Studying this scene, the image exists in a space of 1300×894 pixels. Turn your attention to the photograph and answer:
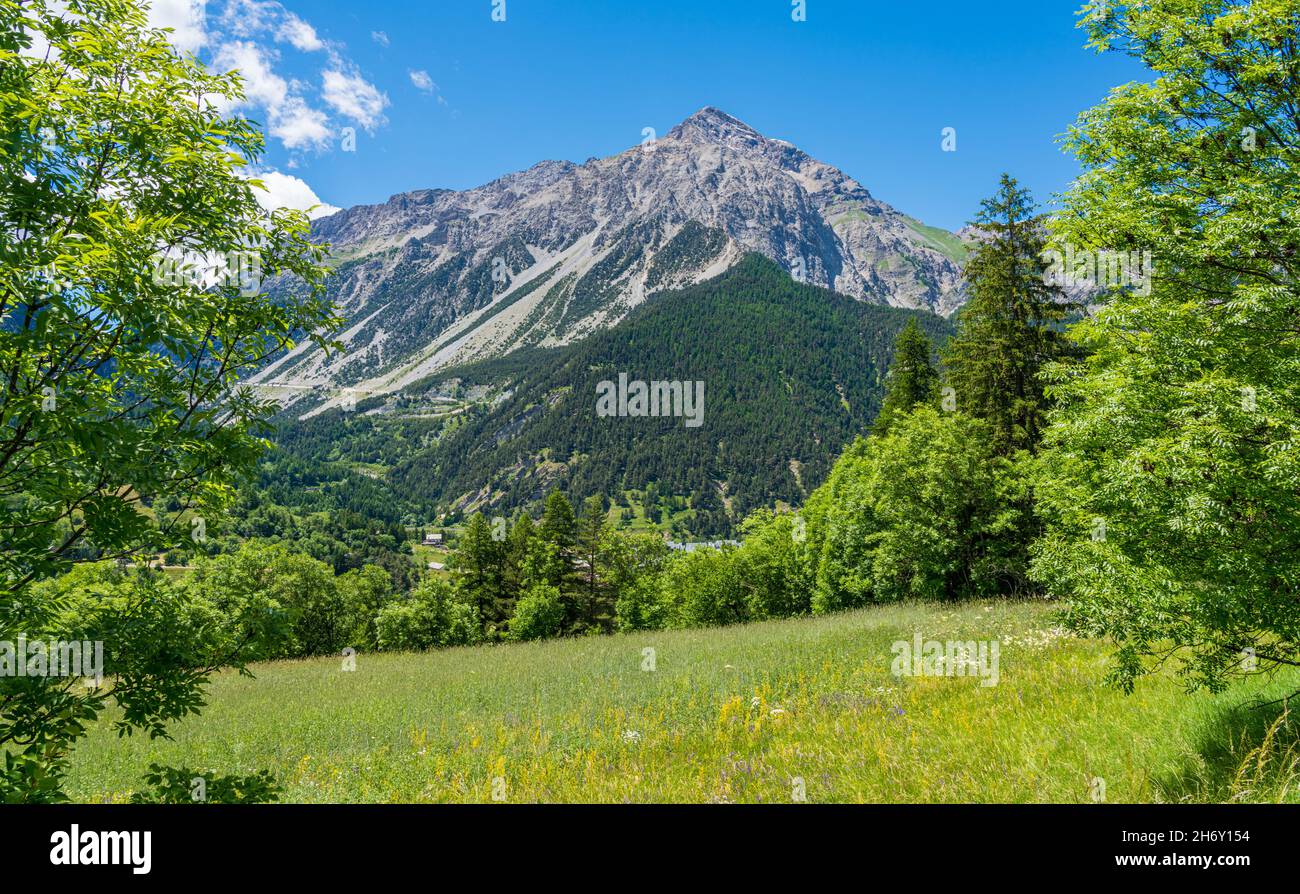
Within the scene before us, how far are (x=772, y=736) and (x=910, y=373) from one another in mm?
30954

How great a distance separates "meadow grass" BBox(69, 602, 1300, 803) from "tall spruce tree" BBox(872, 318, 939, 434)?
806 inches

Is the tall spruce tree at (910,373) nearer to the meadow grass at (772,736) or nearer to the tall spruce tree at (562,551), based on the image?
the meadow grass at (772,736)

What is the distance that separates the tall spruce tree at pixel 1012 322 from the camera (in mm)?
22531

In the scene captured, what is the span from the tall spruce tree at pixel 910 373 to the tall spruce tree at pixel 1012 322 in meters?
9.76

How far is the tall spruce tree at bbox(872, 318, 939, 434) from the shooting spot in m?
33.8

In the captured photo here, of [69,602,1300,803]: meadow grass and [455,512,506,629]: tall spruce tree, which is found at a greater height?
[69,602,1300,803]: meadow grass

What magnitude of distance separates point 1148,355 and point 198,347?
402 inches

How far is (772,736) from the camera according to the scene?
28.0ft

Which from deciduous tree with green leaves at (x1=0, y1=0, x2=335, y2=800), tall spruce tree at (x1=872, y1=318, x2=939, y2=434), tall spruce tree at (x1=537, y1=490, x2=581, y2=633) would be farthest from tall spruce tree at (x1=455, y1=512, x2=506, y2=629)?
deciduous tree with green leaves at (x1=0, y1=0, x2=335, y2=800)

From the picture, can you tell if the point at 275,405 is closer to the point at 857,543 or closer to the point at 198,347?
the point at 198,347

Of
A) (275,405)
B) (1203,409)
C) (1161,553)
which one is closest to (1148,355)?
(1203,409)

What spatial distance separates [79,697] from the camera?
4.31m

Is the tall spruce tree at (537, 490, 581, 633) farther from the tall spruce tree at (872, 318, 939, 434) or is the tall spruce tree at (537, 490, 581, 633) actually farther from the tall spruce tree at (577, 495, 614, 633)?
the tall spruce tree at (872, 318, 939, 434)

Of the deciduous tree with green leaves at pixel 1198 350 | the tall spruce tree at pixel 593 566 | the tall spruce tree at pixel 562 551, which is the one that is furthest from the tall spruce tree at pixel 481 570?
the deciduous tree with green leaves at pixel 1198 350
